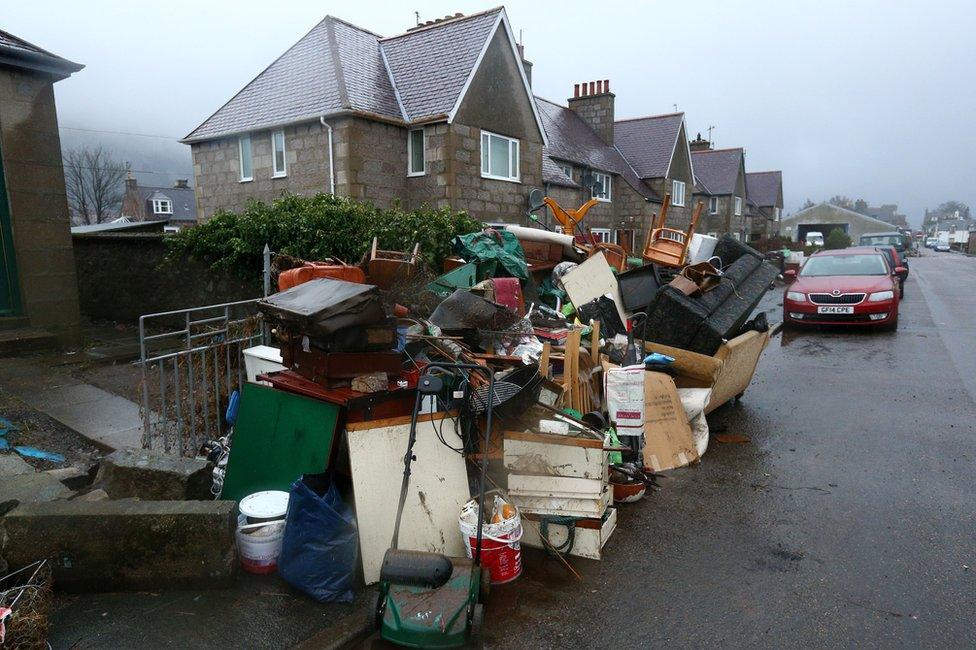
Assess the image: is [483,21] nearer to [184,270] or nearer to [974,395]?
[184,270]

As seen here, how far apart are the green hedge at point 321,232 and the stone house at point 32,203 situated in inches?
77.7

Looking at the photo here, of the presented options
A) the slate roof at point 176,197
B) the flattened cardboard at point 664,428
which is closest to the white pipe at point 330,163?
the flattened cardboard at point 664,428

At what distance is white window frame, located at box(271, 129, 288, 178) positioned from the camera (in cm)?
1513

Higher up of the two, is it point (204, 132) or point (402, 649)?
point (204, 132)

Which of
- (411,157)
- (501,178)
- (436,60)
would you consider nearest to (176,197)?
(436,60)

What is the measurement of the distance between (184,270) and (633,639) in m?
9.48

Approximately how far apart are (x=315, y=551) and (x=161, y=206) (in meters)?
61.1

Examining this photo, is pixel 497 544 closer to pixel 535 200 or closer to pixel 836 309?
pixel 836 309

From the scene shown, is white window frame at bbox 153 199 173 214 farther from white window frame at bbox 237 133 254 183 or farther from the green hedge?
the green hedge

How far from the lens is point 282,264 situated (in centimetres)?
706

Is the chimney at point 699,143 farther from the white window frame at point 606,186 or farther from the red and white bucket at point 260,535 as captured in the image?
the red and white bucket at point 260,535

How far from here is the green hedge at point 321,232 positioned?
327 inches

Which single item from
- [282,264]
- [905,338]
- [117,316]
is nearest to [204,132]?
[117,316]

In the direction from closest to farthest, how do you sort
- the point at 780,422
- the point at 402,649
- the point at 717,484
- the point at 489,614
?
the point at 402,649
the point at 489,614
the point at 717,484
the point at 780,422
